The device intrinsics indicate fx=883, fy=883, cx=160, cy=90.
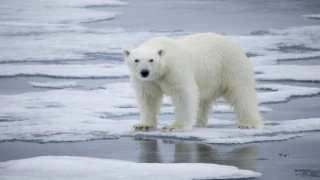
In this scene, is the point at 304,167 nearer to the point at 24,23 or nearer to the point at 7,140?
the point at 7,140

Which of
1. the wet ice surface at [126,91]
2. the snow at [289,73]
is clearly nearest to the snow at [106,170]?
the wet ice surface at [126,91]

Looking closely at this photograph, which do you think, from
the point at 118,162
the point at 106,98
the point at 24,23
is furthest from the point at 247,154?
the point at 24,23

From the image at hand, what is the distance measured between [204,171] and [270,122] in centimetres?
226

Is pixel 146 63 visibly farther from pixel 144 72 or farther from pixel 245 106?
pixel 245 106

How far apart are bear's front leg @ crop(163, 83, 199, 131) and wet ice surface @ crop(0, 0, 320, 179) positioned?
133 mm

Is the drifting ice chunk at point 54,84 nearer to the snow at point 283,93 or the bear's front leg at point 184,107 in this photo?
the snow at point 283,93

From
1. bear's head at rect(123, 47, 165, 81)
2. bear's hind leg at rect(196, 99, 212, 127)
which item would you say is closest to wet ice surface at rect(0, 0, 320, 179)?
bear's hind leg at rect(196, 99, 212, 127)

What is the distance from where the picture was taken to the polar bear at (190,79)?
680 cm

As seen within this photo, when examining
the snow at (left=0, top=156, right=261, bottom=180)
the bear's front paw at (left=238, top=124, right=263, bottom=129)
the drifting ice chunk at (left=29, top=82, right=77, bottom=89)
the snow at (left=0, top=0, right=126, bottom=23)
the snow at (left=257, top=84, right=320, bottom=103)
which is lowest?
the snow at (left=0, top=156, right=261, bottom=180)

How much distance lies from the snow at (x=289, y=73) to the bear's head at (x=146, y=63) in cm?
397

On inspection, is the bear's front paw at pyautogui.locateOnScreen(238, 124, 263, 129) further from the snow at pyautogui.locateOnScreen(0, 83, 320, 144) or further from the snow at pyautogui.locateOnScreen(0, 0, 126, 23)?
the snow at pyautogui.locateOnScreen(0, 0, 126, 23)

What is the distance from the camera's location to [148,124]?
7.02m

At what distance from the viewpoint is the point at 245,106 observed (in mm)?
7254

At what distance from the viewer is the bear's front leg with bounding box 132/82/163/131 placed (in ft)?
22.9
